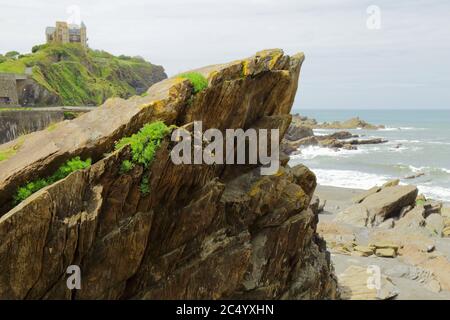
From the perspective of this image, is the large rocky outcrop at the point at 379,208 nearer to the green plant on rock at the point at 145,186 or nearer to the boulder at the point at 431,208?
the boulder at the point at 431,208

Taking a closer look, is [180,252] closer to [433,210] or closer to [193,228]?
[193,228]

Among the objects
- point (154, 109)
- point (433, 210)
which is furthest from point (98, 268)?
point (433, 210)

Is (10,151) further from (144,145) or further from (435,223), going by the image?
(435,223)

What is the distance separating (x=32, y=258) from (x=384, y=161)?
79.7 m

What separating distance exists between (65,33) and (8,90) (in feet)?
250

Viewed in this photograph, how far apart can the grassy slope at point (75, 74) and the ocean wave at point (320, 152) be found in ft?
145

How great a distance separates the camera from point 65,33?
11906 centimetres

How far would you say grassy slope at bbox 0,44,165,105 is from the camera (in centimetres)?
8406

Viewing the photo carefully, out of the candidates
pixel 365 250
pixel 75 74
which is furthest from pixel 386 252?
pixel 75 74

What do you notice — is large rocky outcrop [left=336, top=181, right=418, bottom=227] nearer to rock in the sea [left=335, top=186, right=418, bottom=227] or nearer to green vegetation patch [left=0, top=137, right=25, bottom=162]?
rock in the sea [left=335, top=186, right=418, bottom=227]

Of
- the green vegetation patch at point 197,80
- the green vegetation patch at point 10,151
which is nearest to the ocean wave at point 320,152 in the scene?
the green vegetation patch at point 197,80

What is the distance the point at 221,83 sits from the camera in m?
15.8

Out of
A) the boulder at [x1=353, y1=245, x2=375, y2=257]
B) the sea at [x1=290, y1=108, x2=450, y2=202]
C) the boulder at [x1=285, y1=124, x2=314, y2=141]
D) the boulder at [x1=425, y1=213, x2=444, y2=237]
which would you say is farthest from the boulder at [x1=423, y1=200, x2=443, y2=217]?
the boulder at [x1=285, y1=124, x2=314, y2=141]
